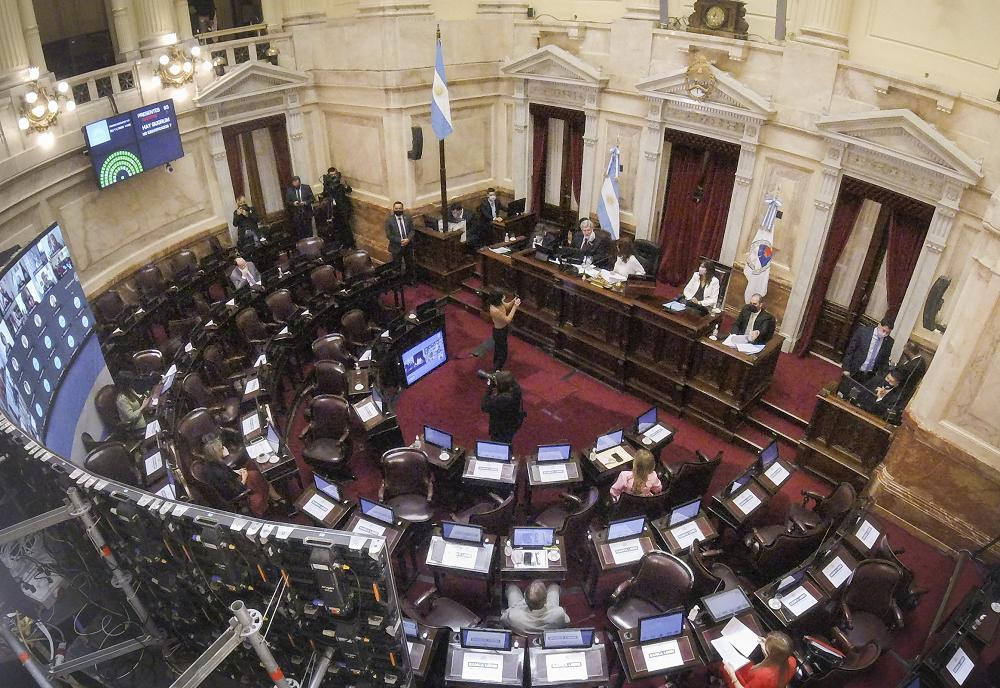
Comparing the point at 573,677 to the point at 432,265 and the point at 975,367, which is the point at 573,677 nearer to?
the point at 975,367

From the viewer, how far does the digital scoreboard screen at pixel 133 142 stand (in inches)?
386

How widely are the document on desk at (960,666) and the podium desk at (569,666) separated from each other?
2.59 m

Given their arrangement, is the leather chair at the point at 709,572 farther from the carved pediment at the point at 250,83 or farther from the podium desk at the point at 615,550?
the carved pediment at the point at 250,83

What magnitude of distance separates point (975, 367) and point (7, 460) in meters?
8.21

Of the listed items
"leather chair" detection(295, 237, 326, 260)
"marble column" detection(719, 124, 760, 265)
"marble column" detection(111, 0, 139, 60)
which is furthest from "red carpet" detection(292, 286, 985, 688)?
"marble column" detection(111, 0, 139, 60)

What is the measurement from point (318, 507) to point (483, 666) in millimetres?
2379

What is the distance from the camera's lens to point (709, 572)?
607 cm

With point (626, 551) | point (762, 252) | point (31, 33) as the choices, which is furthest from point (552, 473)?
point (31, 33)

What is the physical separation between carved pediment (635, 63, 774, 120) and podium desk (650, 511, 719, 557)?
20.8 feet

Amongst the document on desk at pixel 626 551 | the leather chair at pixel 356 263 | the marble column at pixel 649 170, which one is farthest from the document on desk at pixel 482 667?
the marble column at pixel 649 170

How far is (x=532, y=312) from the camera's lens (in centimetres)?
1087

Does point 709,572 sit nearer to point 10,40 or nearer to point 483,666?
point 483,666

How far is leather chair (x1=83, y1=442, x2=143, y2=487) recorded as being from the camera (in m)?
6.53

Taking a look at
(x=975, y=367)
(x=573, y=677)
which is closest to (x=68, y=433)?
(x=573, y=677)
